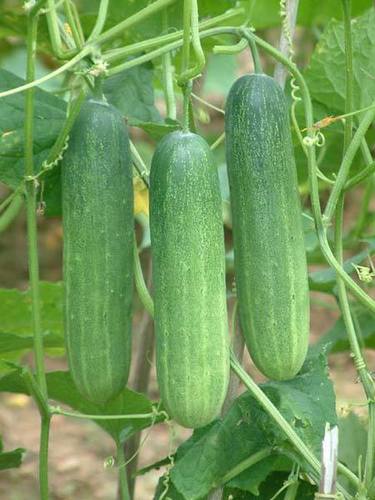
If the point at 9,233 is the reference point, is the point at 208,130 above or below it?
above

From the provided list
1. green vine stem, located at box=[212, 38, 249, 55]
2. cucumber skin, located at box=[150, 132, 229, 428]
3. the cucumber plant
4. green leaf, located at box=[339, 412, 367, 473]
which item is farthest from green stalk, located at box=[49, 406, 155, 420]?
green vine stem, located at box=[212, 38, 249, 55]

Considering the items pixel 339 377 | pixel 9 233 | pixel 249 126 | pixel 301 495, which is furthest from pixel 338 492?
pixel 9 233

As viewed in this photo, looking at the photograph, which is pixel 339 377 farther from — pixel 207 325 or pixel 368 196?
pixel 207 325

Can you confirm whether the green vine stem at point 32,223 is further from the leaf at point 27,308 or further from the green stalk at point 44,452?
the leaf at point 27,308

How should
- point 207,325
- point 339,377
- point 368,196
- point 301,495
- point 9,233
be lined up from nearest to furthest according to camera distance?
point 207,325 < point 301,495 < point 368,196 < point 339,377 < point 9,233

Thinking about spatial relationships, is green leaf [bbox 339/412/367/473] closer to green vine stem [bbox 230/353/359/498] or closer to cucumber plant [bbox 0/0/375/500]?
cucumber plant [bbox 0/0/375/500]

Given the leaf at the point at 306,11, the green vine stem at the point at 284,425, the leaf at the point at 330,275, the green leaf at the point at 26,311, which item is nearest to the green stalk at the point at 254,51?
the green vine stem at the point at 284,425
